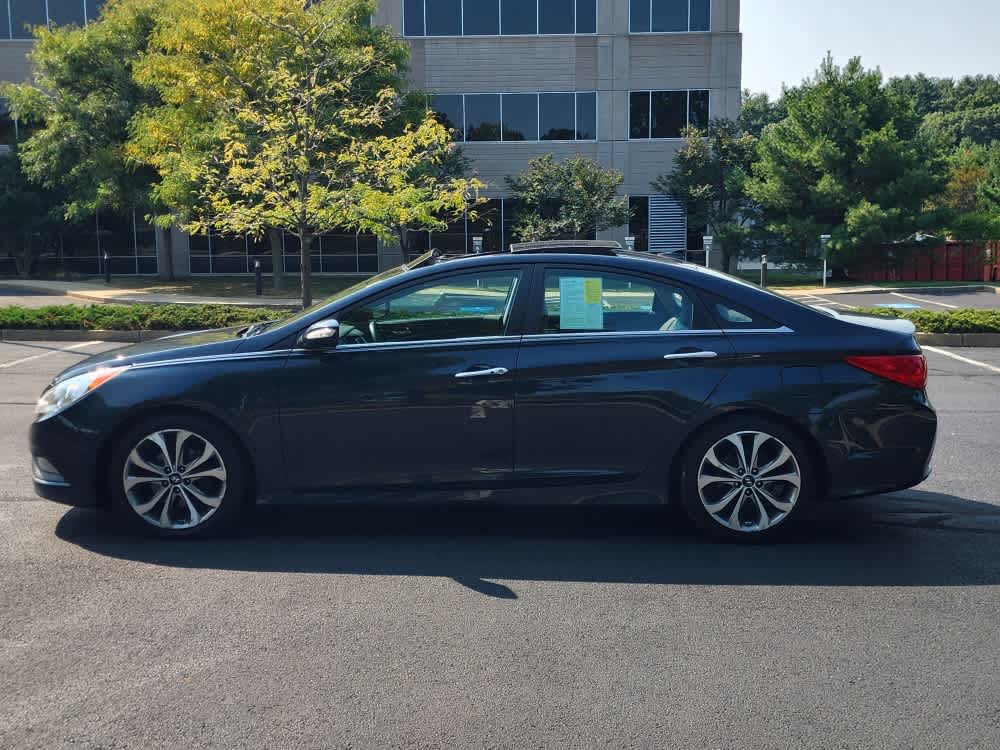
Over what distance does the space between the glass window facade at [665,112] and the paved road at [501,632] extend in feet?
114

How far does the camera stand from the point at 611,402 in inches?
222

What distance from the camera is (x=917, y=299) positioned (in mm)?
26672

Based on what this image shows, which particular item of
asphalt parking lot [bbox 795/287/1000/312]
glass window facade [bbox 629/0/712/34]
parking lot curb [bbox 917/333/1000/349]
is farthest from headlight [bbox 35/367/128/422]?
glass window facade [bbox 629/0/712/34]

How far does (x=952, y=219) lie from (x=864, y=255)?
282 cm

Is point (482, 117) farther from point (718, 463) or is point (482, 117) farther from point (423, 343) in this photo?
point (718, 463)

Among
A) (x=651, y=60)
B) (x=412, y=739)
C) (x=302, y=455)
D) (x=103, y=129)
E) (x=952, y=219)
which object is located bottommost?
(x=412, y=739)

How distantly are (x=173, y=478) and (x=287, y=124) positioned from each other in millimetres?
14573

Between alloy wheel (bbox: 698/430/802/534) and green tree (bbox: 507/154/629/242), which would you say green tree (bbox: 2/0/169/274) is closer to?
green tree (bbox: 507/154/629/242)

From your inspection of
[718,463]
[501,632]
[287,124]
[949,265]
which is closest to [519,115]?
[949,265]

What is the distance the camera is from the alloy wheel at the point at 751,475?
5.65 meters

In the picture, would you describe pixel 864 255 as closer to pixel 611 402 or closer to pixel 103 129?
pixel 103 129

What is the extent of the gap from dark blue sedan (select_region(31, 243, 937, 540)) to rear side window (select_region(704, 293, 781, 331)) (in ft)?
0.04

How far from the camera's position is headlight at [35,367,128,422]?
569 centimetres

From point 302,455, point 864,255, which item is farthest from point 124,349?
point 864,255
